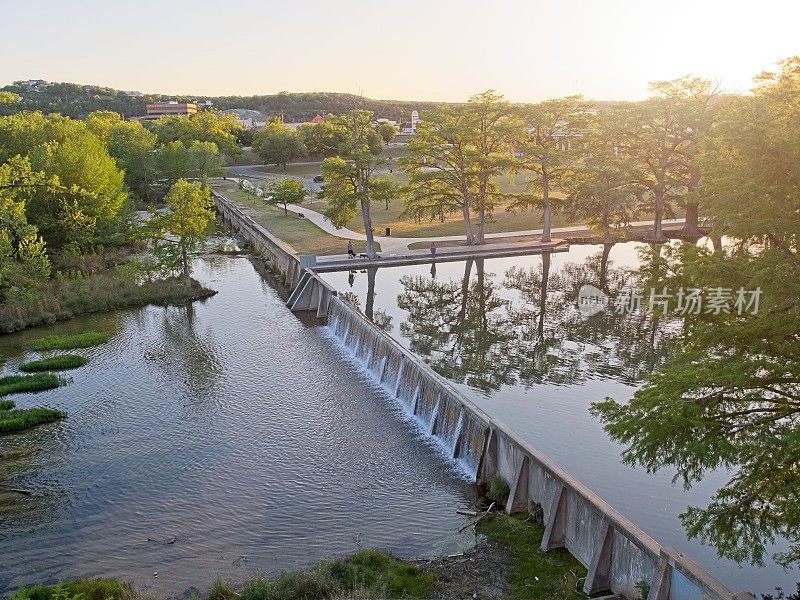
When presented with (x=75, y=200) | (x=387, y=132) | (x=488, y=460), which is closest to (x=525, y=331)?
(x=488, y=460)

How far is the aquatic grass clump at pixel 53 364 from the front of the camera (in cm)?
2383

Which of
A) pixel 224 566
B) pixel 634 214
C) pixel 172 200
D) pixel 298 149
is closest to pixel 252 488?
pixel 224 566

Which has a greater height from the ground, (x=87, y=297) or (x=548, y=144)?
(x=548, y=144)

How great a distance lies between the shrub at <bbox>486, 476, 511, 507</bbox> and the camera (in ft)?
46.3

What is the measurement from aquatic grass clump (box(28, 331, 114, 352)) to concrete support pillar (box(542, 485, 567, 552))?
66.9 feet

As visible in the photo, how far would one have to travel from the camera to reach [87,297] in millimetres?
31844

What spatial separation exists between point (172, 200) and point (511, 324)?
62.8 ft

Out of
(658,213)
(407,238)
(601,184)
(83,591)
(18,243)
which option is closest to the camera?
(83,591)

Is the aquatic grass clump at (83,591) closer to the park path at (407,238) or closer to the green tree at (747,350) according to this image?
the green tree at (747,350)

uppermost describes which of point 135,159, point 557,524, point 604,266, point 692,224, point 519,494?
point 135,159

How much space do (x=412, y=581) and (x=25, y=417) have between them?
13333mm

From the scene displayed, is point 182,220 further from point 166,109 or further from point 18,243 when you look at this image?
point 166,109

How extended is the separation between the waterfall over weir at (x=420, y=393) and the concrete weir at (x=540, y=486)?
1.0 inches

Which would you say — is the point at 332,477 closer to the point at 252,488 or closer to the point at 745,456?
the point at 252,488
